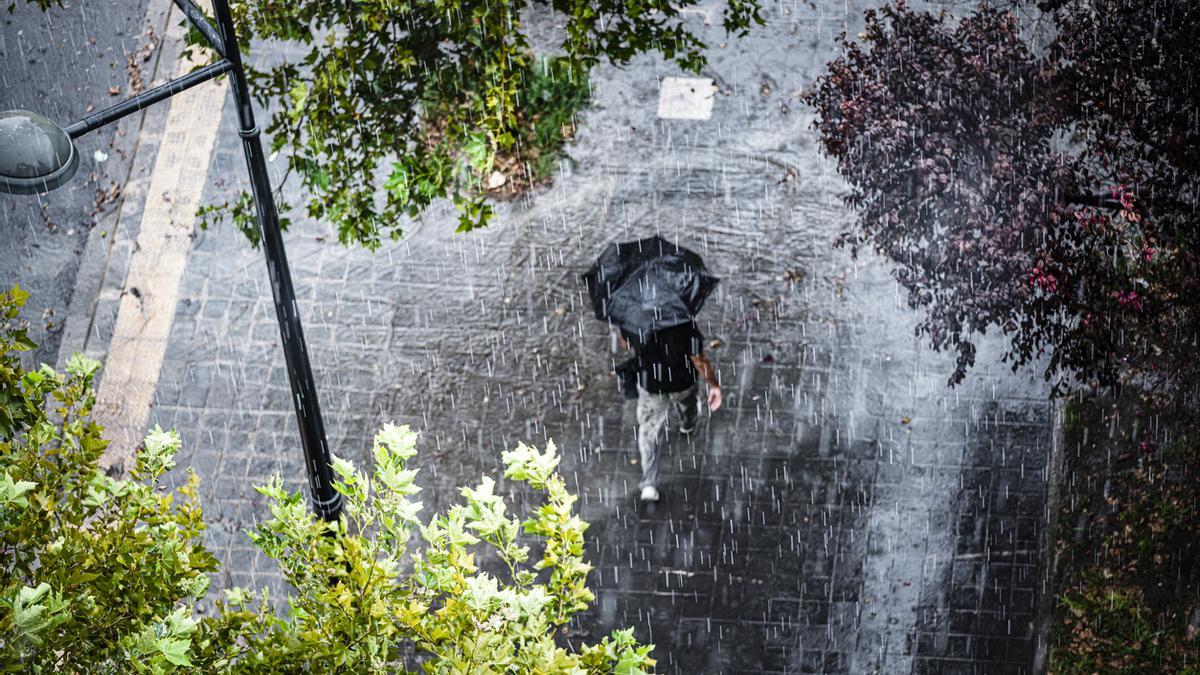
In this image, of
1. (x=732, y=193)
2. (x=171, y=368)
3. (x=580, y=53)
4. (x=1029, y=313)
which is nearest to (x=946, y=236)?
(x=1029, y=313)

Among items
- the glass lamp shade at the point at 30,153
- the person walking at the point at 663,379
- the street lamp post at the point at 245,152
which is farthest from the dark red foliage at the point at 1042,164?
the glass lamp shade at the point at 30,153

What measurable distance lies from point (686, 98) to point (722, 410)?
3.42 metres

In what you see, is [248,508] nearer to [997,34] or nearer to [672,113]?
[672,113]

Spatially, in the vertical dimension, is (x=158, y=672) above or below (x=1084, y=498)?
below

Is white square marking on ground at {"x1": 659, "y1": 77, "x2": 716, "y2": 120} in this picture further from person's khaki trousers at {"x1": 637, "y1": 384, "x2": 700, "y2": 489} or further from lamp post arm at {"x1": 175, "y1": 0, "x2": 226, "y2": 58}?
lamp post arm at {"x1": 175, "y1": 0, "x2": 226, "y2": 58}

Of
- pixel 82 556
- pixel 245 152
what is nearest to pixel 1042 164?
pixel 245 152

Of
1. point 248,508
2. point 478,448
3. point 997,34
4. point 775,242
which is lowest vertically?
point 248,508

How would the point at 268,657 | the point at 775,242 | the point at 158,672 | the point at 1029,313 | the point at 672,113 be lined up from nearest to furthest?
the point at 158,672
the point at 268,657
the point at 1029,313
the point at 775,242
the point at 672,113

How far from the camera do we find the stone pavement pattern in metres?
8.74

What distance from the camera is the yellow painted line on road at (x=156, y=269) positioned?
396 inches

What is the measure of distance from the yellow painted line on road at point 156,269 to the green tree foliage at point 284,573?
4.87m

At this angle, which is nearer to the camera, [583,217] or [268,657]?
[268,657]

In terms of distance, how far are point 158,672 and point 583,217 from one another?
705 cm

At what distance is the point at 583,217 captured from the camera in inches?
427
